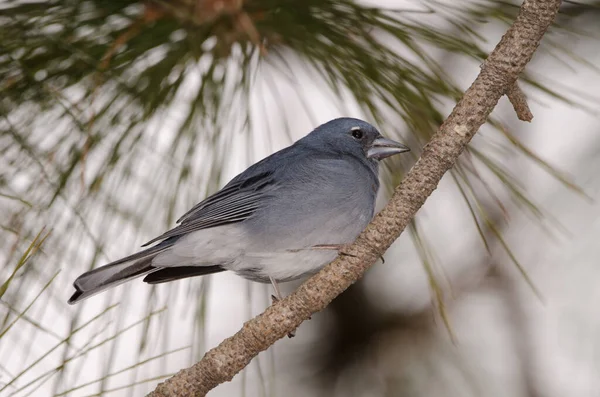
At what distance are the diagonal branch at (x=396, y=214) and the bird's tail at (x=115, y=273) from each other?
1.18 ft

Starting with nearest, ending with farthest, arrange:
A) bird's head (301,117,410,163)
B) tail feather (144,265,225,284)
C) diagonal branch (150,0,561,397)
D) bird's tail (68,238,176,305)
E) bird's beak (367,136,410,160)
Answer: diagonal branch (150,0,561,397) → bird's tail (68,238,176,305) → tail feather (144,265,225,284) → bird's beak (367,136,410,160) → bird's head (301,117,410,163)

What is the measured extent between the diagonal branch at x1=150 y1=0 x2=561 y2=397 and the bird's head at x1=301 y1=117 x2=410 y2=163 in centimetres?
84

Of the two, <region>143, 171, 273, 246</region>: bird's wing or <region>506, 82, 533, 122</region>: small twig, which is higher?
<region>506, 82, 533, 122</region>: small twig

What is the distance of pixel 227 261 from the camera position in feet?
7.86

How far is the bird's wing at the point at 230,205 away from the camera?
7.73 feet

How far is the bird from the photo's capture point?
231 cm

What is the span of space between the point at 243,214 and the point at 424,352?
1.25 m

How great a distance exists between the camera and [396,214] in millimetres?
1751

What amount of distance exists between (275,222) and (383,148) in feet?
1.24

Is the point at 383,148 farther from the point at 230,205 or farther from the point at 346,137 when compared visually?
the point at 230,205

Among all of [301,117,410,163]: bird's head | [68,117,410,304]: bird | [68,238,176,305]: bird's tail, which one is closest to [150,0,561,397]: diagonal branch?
[68,238,176,305]: bird's tail

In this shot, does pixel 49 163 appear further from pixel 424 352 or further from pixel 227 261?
pixel 424 352

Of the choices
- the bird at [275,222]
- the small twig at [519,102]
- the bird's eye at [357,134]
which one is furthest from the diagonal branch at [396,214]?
the bird's eye at [357,134]

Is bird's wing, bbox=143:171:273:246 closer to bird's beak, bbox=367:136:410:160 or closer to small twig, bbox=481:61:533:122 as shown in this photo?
bird's beak, bbox=367:136:410:160
